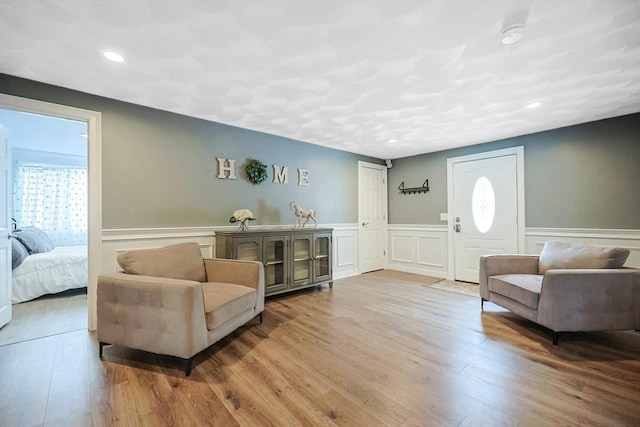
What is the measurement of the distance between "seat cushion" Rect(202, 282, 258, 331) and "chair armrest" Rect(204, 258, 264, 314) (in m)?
0.09

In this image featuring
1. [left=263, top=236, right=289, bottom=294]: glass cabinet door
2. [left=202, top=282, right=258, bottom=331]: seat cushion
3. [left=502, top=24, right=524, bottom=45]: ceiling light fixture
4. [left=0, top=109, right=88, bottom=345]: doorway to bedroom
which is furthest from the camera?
[left=263, top=236, right=289, bottom=294]: glass cabinet door

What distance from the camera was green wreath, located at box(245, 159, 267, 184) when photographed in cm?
370

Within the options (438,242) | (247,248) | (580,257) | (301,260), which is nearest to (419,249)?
(438,242)

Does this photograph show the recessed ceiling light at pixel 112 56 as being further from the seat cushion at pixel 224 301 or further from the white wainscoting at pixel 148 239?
the seat cushion at pixel 224 301

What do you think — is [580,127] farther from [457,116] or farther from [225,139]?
[225,139]

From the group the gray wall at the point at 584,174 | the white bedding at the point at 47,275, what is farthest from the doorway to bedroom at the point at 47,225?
the gray wall at the point at 584,174

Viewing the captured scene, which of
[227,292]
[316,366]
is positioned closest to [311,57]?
[227,292]

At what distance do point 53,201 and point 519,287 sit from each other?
24.0 ft

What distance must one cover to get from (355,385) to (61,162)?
257 inches

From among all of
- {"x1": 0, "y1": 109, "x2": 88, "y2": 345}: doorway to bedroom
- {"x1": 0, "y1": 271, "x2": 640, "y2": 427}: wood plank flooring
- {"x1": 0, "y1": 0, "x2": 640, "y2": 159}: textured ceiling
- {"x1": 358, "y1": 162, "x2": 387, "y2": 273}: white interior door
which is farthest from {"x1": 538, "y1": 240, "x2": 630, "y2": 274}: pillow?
{"x1": 0, "y1": 109, "x2": 88, "y2": 345}: doorway to bedroom

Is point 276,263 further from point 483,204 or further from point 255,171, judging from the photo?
point 483,204

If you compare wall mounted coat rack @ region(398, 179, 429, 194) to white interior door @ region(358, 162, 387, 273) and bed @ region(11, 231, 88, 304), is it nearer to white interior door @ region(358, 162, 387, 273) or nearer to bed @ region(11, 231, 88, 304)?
white interior door @ region(358, 162, 387, 273)

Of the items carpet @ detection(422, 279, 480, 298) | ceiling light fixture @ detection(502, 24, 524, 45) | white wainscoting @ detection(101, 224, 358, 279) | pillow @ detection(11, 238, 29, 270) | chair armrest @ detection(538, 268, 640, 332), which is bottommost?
carpet @ detection(422, 279, 480, 298)

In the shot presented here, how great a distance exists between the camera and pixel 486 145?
4.38m
